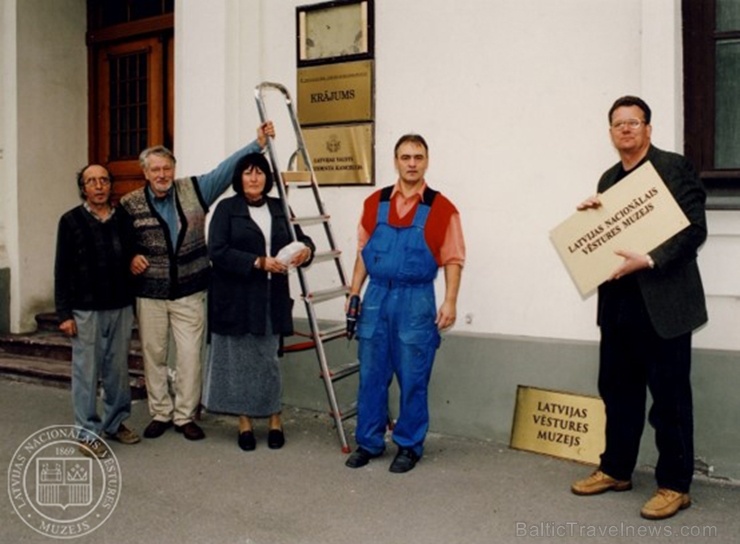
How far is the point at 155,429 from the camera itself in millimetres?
5414

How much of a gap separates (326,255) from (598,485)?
2.10 metres

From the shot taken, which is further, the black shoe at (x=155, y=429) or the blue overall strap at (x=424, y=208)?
the black shoe at (x=155, y=429)

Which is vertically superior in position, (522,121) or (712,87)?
(712,87)

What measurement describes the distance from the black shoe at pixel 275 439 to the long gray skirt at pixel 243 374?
127 millimetres

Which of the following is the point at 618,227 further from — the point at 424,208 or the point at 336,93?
the point at 336,93

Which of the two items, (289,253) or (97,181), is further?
(97,181)

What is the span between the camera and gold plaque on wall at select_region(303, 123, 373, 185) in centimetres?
571

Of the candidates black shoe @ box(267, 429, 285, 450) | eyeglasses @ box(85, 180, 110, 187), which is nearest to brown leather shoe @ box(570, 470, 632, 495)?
black shoe @ box(267, 429, 285, 450)

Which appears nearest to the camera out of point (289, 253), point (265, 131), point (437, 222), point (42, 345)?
point (437, 222)

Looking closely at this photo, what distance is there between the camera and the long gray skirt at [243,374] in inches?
201

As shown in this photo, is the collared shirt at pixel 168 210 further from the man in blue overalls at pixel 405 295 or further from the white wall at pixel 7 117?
the white wall at pixel 7 117

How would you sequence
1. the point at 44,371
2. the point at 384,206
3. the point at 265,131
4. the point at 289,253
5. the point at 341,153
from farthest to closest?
the point at 44,371, the point at 341,153, the point at 265,131, the point at 289,253, the point at 384,206

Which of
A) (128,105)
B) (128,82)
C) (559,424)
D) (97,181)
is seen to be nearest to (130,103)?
(128,105)

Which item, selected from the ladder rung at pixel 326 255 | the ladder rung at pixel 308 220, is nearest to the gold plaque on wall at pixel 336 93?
the ladder rung at pixel 308 220
